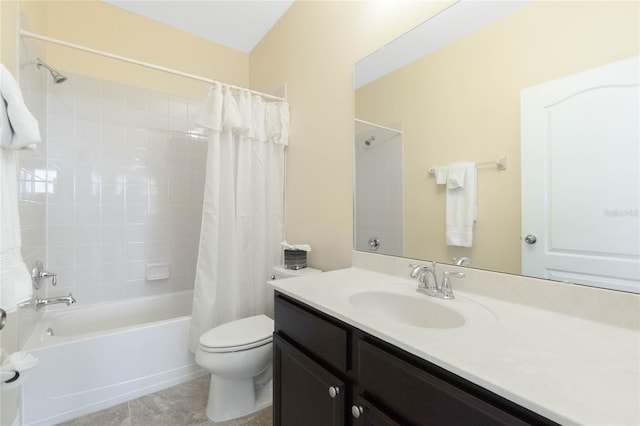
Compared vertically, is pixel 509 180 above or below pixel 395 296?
above

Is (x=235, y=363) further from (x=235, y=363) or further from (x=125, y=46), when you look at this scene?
(x=125, y=46)

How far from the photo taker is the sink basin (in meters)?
0.97

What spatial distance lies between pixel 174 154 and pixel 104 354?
5.14 ft

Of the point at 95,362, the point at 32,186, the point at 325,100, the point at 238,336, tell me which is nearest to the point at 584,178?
the point at 325,100

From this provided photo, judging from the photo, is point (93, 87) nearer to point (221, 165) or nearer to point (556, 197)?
point (221, 165)

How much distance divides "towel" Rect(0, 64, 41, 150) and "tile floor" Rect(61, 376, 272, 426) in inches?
57.4

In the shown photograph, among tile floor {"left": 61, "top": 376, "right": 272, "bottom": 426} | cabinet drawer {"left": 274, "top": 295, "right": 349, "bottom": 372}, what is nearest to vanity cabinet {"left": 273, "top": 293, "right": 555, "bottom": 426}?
cabinet drawer {"left": 274, "top": 295, "right": 349, "bottom": 372}

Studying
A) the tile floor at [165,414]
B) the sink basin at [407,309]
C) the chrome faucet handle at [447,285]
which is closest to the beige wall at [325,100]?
the sink basin at [407,309]

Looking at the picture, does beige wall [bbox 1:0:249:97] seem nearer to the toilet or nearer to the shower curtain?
the shower curtain

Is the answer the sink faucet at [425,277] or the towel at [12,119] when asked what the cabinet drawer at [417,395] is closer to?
the sink faucet at [425,277]

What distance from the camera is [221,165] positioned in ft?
6.15

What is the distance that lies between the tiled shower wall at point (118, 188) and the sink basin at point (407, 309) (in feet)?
6.40

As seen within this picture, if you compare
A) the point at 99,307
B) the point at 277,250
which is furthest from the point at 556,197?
the point at 99,307

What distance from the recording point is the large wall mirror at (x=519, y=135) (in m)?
0.79
